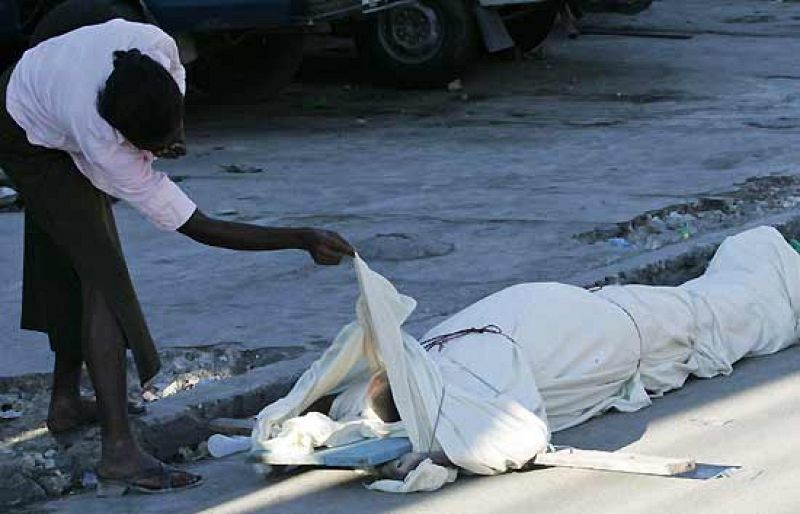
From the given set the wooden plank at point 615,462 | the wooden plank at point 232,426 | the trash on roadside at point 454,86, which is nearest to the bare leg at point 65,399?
the wooden plank at point 232,426

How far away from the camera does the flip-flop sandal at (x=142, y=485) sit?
4.91 metres

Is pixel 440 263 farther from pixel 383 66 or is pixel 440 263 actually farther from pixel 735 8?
pixel 735 8

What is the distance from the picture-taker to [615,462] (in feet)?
15.8

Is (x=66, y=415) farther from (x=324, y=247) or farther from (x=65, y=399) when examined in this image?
(x=324, y=247)

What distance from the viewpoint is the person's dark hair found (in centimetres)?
452

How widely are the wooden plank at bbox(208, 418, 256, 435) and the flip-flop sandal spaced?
0.34m

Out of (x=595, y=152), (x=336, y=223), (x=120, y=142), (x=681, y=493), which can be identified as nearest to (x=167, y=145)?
(x=120, y=142)

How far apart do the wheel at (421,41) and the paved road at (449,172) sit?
9.9 inches

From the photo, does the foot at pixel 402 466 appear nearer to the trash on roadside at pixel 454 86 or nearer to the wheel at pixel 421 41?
the wheel at pixel 421 41

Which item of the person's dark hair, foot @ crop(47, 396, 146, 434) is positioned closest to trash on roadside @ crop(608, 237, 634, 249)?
foot @ crop(47, 396, 146, 434)

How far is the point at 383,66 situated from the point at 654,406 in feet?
25.8

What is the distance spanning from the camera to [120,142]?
4.61 m

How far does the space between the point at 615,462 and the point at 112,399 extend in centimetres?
145

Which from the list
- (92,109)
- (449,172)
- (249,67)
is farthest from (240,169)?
(92,109)
